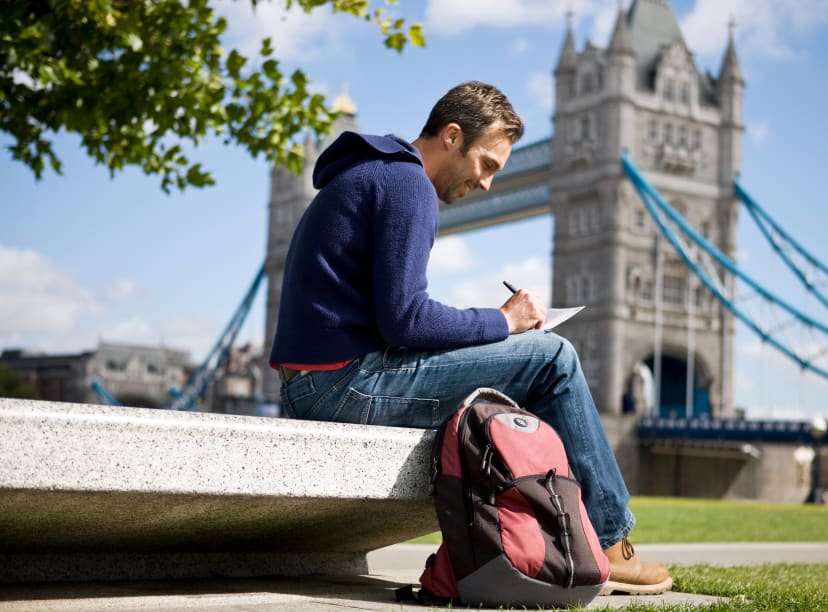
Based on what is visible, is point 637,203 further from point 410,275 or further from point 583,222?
point 410,275

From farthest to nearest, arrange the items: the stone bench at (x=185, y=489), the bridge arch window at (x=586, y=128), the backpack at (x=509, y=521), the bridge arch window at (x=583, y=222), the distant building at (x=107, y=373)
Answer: the distant building at (x=107, y=373) → the bridge arch window at (x=586, y=128) → the bridge arch window at (x=583, y=222) → the backpack at (x=509, y=521) → the stone bench at (x=185, y=489)

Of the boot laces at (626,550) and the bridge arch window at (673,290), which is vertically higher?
the bridge arch window at (673,290)

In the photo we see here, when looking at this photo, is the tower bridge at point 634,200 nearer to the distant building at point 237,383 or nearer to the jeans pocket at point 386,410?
the distant building at point 237,383

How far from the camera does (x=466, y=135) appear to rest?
2.37 metres

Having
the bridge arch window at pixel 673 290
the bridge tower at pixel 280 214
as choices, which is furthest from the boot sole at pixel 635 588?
the bridge tower at pixel 280 214

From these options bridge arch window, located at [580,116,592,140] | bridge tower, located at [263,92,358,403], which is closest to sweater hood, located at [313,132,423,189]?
bridge arch window, located at [580,116,592,140]

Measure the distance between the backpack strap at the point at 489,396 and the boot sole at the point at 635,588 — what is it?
474 millimetres

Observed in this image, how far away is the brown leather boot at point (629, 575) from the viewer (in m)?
2.36

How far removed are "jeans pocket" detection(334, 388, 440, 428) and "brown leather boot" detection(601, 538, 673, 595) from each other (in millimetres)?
489

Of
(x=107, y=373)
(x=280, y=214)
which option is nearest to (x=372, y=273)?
(x=280, y=214)

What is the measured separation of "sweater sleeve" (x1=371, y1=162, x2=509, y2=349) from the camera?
218cm

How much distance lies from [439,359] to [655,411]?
35193 millimetres

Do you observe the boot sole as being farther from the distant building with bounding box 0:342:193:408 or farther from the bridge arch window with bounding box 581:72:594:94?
the distant building with bounding box 0:342:193:408

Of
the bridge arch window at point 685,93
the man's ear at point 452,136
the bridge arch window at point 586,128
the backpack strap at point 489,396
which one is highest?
the bridge arch window at point 685,93
